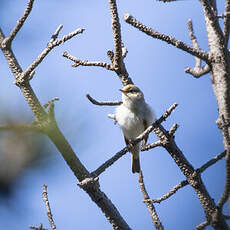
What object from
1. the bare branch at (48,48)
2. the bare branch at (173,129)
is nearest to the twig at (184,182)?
the bare branch at (173,129)

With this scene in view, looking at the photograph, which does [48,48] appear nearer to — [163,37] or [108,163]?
[108,163]

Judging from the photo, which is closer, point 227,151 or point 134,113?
point 227,151

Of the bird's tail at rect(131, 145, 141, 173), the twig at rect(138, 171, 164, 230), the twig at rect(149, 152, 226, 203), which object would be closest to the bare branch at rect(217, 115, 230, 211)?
the twig at rect(149, 152, 226, 203)

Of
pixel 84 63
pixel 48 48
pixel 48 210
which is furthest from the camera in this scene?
pixel 84 63

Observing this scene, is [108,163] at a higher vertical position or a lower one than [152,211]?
higher

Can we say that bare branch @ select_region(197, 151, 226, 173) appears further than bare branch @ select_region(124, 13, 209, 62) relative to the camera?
No

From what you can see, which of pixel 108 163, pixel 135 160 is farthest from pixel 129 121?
pixel 108 163

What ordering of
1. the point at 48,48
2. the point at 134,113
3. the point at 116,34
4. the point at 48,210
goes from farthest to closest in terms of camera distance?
the point at 134,113 < the point at 48,210 < the point at 116,34 < the point at 48,48

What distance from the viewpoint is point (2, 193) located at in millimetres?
928

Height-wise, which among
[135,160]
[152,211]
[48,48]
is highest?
[48,48]

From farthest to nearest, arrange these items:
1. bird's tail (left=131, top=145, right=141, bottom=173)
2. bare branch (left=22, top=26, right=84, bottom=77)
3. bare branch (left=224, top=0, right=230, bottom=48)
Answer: bird's tail (left=131, top=145, right=141, bottom=173) → bare branch (left=224, top=0, right=230, bottom=48) → bare branch (left=22, top=26, right=84, bottom=77)

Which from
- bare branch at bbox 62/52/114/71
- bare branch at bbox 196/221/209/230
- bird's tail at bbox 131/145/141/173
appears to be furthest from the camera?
bird's tail at bbox 131/145/141/173

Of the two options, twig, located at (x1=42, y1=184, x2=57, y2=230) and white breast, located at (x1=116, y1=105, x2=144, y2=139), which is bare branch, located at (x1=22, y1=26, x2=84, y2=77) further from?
white breast, located at (x1=116, y1=105, x2=144, y2=139)

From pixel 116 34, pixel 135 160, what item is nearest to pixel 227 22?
pixel 116 34
